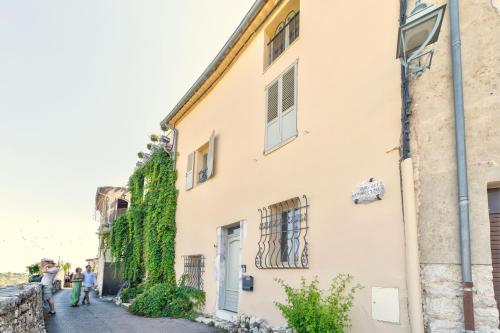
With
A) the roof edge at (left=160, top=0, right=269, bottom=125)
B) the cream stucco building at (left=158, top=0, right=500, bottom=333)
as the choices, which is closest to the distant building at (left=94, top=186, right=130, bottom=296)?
the roof edge at (left=160, top=0, right=269, bottom=125)

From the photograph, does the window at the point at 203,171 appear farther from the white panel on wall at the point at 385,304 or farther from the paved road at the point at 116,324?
the white panel on wall at the point at 385,304

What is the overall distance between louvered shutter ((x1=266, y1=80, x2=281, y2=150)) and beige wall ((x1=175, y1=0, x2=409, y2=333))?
0.71ft

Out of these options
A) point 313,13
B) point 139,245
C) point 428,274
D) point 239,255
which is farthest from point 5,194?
point 428,274

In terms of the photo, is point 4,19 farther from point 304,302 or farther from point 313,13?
point 304,302

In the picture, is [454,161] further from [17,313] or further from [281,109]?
[17,313]

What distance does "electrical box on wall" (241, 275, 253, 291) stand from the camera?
7.63 meters

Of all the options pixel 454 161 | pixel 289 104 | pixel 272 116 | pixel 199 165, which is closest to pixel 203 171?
pixel 199 165

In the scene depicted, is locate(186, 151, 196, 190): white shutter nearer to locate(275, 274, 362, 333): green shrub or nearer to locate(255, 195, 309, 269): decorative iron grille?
locate(255, 195, 309, 269): decorative iron grille

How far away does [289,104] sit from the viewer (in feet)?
24.6

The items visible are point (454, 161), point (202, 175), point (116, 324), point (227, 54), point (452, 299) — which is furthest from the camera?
point (202, 175)

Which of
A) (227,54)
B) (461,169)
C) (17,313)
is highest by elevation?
(227,54)

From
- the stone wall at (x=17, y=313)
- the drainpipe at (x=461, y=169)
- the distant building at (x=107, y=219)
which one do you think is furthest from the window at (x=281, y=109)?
the distant building at (x=107, y=219)

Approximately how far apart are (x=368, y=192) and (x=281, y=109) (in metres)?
3.01

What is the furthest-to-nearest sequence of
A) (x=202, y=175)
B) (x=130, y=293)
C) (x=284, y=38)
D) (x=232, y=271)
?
(x=130, y=293)
(x=202, y=175)
(x=232, y=271)
(x=284, y=38)
